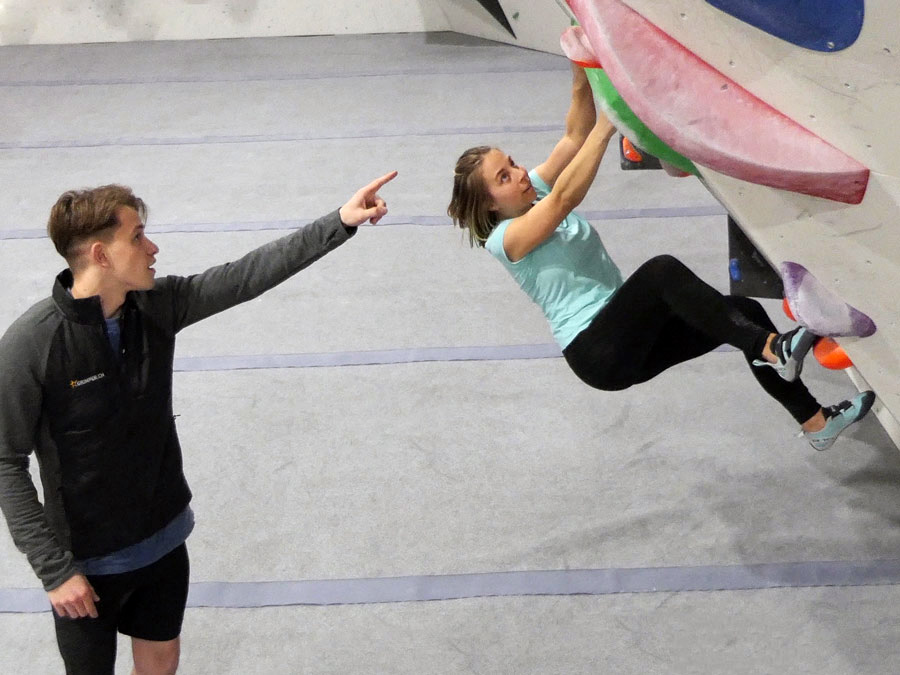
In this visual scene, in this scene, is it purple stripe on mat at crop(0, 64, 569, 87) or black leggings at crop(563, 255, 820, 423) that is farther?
purple stripe on mat at crop(0, 64, 569, 87)

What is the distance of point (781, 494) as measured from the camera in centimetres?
285

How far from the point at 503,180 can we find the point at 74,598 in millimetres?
1278

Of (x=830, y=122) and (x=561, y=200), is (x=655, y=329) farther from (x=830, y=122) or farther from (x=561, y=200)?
(x=830, y=122)

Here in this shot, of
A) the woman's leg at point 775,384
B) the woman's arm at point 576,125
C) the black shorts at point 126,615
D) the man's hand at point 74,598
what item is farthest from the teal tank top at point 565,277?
the man's hand at point 74,598

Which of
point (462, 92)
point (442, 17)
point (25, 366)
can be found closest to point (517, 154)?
point (462, 92)

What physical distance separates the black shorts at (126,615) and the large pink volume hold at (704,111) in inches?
46.1

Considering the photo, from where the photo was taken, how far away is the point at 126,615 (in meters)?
1.95

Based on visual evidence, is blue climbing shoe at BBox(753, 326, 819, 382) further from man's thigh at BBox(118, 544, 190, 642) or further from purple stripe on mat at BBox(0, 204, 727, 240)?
purple stripe on mat at BBox(0, 204, 727, 240)

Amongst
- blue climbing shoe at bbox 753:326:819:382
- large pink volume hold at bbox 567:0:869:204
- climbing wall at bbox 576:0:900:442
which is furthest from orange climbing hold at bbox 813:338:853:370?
large pink volume hold at bbox 567:0:869:204

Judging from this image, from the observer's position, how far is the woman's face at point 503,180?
2.42 metres

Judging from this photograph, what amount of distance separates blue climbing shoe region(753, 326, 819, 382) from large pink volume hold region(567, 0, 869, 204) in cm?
57

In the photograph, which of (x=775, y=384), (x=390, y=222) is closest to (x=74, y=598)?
(x=775, y=384)

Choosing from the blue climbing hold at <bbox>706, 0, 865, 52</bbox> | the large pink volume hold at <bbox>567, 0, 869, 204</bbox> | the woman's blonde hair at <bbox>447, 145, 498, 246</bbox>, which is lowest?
the woman's blonde hair at <bbox>447, 145, 498, 246</bbox>

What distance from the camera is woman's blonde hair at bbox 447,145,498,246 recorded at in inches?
96.0
